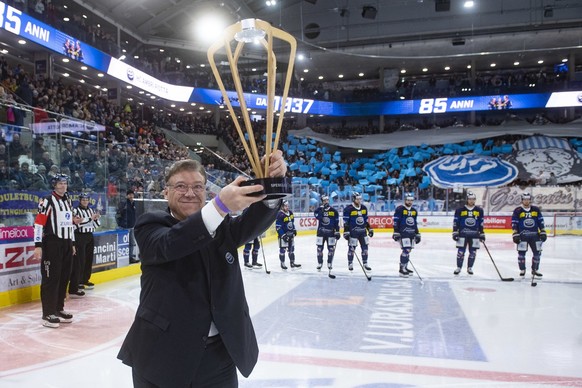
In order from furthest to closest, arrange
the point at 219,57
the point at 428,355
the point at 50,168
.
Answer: the point at 219,57
the point at 50,168
the point at 428,355

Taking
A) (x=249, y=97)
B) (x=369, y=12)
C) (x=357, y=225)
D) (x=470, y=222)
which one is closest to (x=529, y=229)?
(x=470, y=222)

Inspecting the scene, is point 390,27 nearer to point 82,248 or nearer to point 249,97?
point 249,97

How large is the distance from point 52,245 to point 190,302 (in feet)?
14.9

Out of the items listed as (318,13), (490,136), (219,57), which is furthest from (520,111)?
(219,57)

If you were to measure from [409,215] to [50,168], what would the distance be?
22.5ft

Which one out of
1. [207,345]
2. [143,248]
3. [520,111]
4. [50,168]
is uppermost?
[520,111]

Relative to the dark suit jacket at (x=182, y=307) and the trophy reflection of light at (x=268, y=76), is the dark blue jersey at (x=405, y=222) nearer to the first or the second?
the dark suit jacket at (x=182, y=307)

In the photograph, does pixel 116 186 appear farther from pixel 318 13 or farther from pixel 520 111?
pixel 520 111

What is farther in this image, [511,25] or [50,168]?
[511,25]

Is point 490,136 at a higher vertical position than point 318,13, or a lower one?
lower

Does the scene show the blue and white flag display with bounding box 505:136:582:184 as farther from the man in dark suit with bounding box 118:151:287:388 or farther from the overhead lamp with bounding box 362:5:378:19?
the man in dark suit with bounding box 118:151:287:388

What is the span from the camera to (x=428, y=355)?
439cm

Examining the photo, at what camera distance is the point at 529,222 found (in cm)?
859

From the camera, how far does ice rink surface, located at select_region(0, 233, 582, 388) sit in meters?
3.86
